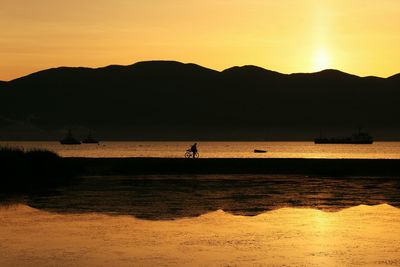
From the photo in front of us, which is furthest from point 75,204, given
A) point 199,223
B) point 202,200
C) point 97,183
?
point 97,183

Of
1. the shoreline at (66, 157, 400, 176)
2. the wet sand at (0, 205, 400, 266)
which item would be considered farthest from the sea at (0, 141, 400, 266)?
the shoreline at (66, 157, 400, 176)

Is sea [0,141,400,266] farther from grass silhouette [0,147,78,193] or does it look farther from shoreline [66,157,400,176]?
shoreline [66,157,400,176]

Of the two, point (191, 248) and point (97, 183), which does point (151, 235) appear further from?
point (97, 183)

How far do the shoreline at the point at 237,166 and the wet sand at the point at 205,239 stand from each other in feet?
113

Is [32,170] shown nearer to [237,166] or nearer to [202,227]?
[237,166]

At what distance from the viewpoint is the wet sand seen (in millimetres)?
21266

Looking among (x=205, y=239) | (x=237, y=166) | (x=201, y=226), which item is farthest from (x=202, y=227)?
(x=237, y=166)

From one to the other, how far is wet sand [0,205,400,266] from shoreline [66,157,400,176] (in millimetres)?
34350

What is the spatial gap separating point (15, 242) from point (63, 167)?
132ft

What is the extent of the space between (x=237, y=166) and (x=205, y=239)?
4769 cm

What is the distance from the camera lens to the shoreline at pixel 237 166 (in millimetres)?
67438

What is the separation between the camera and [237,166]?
238 ft

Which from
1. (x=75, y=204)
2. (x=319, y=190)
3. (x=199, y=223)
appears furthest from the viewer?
(x=319, y=190)

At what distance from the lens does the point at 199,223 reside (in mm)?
29078
